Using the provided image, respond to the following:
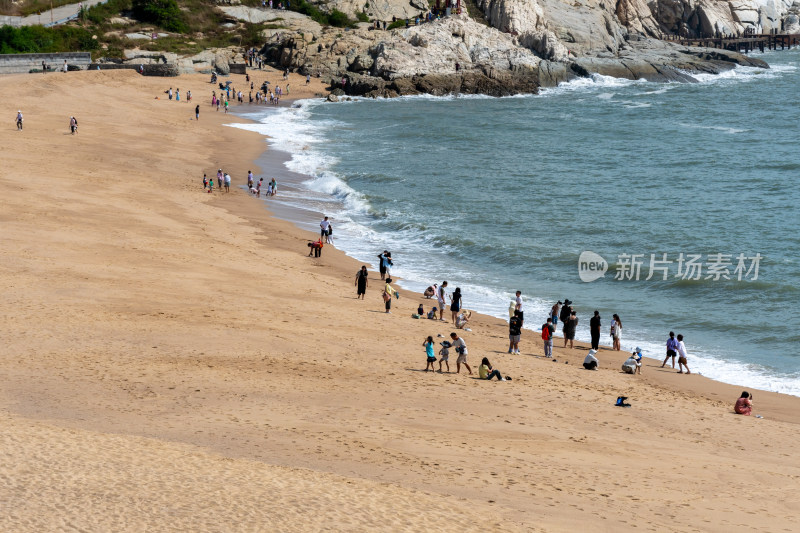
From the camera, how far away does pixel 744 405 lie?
1672 centimetres

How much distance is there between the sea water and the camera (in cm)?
2392

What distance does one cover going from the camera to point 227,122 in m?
55.2

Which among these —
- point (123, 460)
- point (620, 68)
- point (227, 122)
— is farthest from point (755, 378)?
point (620, 68)

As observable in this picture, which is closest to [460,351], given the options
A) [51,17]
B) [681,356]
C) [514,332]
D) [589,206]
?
[514,332]

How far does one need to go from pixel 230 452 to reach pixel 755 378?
12451 millimetres

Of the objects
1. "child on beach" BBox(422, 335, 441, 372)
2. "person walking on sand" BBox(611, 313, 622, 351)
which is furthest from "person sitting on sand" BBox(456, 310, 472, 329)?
"child on beach" BBox(422, 335, 441, 372)

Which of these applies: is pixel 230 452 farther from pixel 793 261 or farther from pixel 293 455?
pixel 793 261

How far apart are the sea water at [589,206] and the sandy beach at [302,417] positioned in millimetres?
3170

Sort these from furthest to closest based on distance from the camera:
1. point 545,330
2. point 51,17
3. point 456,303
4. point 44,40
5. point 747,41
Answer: point 747,41 → point 51,17 → point 44,40 → point 456,303 → point 545,330

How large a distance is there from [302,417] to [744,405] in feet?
28.5

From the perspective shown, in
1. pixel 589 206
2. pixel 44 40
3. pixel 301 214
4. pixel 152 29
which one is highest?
→ pixel 152 29

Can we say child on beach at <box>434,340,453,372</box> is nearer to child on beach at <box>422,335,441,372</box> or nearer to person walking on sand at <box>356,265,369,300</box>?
child on beach at <box>422,335,441,372</box>

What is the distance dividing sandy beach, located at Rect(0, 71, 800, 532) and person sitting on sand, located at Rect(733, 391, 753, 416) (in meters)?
0.35

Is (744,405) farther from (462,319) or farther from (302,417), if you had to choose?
(302,417)
